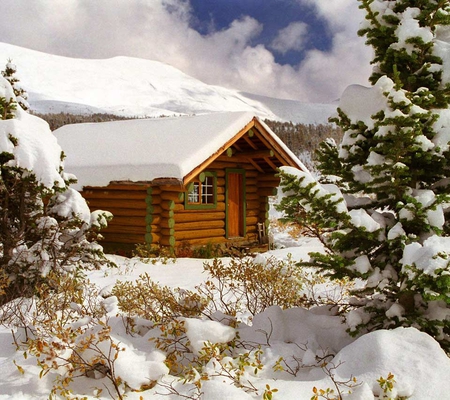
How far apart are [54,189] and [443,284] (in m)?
5.32

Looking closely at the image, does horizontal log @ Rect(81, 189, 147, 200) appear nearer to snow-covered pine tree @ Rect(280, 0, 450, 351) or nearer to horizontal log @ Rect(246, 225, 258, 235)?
horizontal log @ Rect(246, 225, 258, 235)

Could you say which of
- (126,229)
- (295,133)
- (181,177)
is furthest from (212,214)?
(295,133)

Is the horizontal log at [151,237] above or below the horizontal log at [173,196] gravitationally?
below

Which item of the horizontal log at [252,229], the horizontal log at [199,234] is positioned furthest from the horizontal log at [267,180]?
the horizontal log at [199,234]

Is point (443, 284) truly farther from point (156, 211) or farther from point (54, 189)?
point (156, 211)

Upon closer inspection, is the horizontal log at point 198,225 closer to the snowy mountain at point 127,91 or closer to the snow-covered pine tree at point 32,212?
the snow-covered pine tree at point 32,212

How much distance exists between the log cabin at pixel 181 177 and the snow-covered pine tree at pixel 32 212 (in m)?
4.10

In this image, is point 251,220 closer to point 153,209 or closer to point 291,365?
point 153,209

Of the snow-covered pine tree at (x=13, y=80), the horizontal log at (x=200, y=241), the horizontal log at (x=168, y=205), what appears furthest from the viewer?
the horizontal log at (x=200, y=241)

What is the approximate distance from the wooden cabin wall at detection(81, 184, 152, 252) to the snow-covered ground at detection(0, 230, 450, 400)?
27.0 ft

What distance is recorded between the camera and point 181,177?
452 inches

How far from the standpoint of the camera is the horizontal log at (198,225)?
13500mm

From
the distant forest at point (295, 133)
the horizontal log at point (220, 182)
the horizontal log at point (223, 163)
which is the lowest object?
the horizontal log at point (220, 182)

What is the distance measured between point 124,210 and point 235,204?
12.2 ft
